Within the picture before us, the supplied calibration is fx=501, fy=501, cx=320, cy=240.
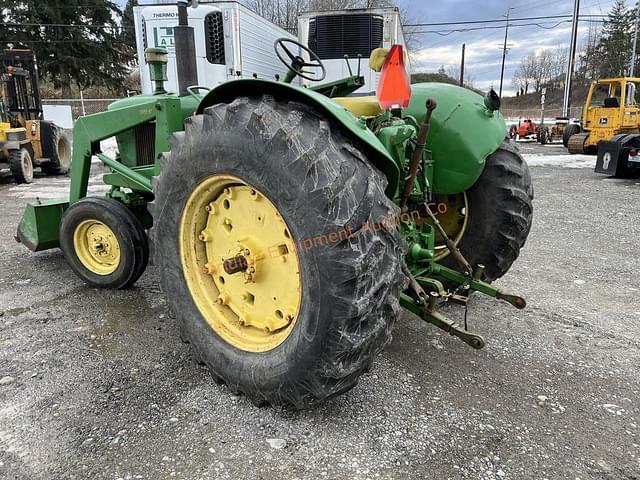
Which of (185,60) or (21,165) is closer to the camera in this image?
(185,60)

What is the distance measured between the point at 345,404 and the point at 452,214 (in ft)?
5.18

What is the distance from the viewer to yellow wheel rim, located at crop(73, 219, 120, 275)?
13.0ft

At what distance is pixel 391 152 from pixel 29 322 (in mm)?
2725

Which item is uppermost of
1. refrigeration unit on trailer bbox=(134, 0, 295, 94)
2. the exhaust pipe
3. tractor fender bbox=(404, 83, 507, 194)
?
refrigeration unit on trailer bbox=(134, 0, 295, 94)

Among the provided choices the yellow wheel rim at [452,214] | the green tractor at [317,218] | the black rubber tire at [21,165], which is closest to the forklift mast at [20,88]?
the black rubber tire at [21,165]

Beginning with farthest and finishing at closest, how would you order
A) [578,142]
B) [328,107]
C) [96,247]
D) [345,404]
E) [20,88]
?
[578,142] → [20,88] → [96,247] → [345,404] → [328,107]

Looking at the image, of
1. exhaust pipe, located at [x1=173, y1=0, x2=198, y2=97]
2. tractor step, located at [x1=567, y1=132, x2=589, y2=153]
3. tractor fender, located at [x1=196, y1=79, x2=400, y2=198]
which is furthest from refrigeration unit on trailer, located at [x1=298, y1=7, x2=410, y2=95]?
tractor fender, located at [x1=196, y1=79, x2=400, y2=198]

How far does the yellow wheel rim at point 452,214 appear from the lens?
3.33 metres

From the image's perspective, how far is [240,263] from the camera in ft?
7.60

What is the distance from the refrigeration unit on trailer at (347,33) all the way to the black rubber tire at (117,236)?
860 centimetres

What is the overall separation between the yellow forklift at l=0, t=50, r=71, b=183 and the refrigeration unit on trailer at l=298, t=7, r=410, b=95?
21.3ft

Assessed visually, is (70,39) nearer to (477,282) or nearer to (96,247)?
(96,247)

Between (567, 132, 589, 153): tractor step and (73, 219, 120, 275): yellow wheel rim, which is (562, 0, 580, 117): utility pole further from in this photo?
(73, 219, 120, 275): yellow wheel rim

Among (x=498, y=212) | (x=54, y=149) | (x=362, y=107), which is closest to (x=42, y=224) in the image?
(x=362, y=107)
